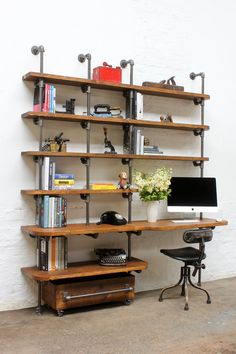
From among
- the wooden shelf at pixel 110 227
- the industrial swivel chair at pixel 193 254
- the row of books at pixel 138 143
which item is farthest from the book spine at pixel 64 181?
the industrial swivel chair at pixel 193 254

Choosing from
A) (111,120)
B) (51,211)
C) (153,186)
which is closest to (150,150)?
(153,186)

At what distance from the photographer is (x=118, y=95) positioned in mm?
4516

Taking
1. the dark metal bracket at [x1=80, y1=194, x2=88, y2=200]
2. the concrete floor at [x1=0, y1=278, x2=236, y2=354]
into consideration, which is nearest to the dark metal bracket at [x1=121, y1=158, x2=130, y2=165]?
the dark metal bracket at [x1=80, y1=194, x2=88, y2=200]

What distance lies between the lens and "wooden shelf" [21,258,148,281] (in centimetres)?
369

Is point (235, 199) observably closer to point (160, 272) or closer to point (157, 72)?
point (160, 272)

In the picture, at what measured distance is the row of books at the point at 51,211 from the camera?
3.84 meters

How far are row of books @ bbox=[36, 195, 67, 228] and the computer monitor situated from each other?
1195 millimetres

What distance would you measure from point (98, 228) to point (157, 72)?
192 centimetres

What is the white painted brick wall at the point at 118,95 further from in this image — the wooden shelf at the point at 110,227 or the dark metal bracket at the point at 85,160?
the wooden shelf at the point at 110,227

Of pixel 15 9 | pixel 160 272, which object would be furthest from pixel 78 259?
pixel 15 9

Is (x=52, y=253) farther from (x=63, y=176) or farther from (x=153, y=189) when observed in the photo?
(x=153, y=189)

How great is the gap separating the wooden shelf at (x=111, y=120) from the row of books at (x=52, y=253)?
108cm

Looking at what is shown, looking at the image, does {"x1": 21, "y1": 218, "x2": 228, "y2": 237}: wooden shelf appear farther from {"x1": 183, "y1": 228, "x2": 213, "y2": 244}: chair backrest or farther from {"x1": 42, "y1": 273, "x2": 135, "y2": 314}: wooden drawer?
{"x1": 42, "y1": 273, "x2": 135, "y2": 314}: wooden drawer

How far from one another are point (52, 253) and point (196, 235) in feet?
4.41
